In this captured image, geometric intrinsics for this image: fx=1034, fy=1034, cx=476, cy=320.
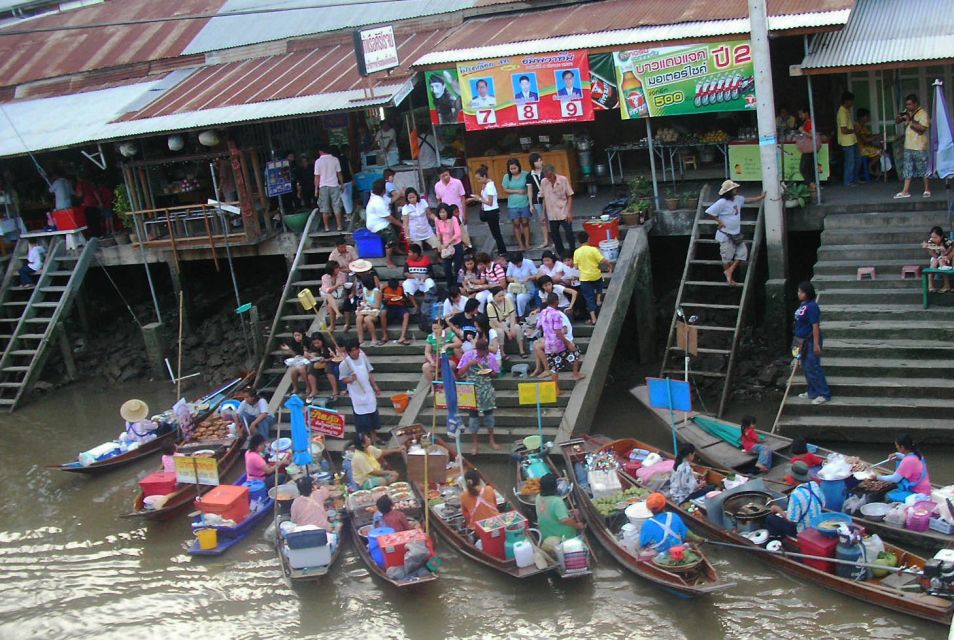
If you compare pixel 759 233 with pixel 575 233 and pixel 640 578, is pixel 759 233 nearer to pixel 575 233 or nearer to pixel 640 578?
pixel 575 233

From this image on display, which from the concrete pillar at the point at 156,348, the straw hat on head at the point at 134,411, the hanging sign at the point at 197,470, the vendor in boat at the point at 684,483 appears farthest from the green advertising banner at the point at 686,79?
the concrete pillar at the point at 156,348

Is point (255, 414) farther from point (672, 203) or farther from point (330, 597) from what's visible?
point (672, 203)

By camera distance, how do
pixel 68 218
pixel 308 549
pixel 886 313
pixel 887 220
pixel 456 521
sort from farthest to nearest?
pixel 68 218
pixel 887 220
pixel 886 313
pixel 456 521
pixel 308 549

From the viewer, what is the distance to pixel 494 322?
15477mm

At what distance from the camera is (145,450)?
16391 mm

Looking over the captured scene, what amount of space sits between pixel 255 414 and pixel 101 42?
45.5 ft

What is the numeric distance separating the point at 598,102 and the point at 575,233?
2.18m

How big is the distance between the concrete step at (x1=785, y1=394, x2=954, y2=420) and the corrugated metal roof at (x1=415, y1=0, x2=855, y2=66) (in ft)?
18.2

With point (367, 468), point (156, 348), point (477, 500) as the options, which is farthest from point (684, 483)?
point (156, 348)

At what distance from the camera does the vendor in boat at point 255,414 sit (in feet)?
51.8

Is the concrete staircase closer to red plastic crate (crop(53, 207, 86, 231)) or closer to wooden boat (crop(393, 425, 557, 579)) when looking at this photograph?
wooden boat (crop(393, 425, 557, 579))

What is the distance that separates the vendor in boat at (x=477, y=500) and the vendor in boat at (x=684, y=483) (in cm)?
214

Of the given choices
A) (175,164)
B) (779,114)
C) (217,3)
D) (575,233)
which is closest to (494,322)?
(575,233)

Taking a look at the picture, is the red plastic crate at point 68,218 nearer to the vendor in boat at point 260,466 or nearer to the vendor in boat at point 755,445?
the vendor in boat at point 260,466
